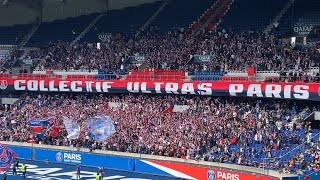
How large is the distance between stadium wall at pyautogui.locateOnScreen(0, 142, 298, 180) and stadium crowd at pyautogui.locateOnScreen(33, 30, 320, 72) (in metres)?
8.91

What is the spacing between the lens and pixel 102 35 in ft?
198

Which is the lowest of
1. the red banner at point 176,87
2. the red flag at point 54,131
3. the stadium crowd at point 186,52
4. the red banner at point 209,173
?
the red banner at point 209,173

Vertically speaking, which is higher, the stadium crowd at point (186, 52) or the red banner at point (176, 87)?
the stadium crowd at point (186, 52)

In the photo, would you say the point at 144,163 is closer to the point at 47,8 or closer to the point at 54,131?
the point at 54,131

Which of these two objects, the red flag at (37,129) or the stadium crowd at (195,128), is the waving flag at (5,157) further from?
the red flag at (37,129)

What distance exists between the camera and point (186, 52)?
4938 centimetres

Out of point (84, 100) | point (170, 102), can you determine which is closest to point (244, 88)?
point (170, 102)

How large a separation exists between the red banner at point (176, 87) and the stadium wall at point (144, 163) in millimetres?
6027

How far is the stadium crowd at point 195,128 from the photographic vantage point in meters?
36.4

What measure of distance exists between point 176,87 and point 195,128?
553cm

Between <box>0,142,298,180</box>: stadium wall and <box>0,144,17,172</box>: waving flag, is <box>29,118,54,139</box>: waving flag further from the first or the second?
<box>0,144,17,172</box>: waving flag

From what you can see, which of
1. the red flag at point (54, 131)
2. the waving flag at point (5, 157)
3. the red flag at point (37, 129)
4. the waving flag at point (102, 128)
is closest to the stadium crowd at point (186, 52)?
the red flag at point (54, 131)

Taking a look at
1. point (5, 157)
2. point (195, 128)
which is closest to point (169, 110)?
point (195, 128)

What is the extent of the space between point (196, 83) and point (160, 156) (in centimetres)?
656
